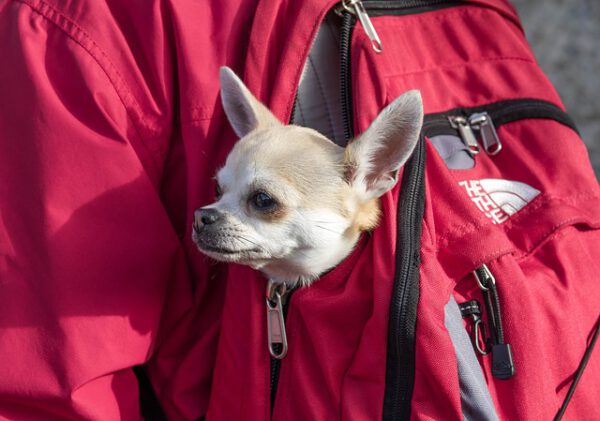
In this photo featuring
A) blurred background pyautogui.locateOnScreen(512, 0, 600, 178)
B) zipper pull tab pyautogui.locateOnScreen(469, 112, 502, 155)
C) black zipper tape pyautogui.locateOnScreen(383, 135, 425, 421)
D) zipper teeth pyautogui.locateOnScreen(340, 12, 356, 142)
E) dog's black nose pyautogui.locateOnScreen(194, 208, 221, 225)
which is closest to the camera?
black zipper tape pyautogui.locateOnScreen(383, 135, 425, 421)

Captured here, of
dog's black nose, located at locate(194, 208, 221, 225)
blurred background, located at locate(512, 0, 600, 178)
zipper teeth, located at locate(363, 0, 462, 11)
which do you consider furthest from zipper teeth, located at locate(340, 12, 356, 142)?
blurred background, located at locate(512, 0, 600, 178)

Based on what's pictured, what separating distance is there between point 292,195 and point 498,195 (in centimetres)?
47

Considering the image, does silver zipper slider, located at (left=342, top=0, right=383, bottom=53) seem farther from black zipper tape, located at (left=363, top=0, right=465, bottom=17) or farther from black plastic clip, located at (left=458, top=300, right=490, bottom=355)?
black plastic clip, located at (left=458, top=300, right=490, bottom=355)

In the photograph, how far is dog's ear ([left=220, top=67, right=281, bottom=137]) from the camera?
3.98 ft

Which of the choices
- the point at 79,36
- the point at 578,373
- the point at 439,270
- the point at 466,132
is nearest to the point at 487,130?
the point at 466,132

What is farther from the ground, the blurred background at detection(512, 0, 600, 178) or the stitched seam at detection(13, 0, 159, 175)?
the blurred background at detection(512, 0, 600, 178)

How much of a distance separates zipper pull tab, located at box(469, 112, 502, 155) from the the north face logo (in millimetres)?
82

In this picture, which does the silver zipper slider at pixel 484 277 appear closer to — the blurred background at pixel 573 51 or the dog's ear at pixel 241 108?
the dog's ear at pixel 241 108

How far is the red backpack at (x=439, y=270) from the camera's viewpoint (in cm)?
109

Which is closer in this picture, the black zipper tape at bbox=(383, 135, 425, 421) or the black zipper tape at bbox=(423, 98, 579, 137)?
the black zipper tape at bbox=(383, 135, 425, 421)

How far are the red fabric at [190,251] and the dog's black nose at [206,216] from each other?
11 centimetres

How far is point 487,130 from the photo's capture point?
141cm

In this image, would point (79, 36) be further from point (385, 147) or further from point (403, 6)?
point (403, 6)

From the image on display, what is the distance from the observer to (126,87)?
122 centimetres
